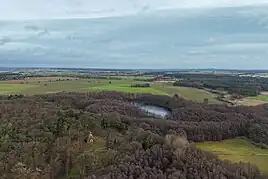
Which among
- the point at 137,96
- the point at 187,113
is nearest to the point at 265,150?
the point at 187,113

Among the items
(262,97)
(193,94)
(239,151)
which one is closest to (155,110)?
(193,94)

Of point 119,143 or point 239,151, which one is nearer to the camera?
point 119,143

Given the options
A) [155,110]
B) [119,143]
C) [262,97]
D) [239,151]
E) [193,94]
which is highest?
[193,94]

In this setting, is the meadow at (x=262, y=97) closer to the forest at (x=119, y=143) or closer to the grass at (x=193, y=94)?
the grass at (x=193, y=94)

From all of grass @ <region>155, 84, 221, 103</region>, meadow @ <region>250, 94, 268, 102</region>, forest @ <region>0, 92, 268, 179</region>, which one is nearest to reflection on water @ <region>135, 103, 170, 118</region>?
forest @ <region>0, 92, 268, 179</region>

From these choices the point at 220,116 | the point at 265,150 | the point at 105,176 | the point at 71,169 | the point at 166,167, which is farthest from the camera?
the point at 220,116

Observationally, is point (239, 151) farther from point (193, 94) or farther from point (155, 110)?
point (193, 94)

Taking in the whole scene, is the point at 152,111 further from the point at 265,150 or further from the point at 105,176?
the point at 105,176
